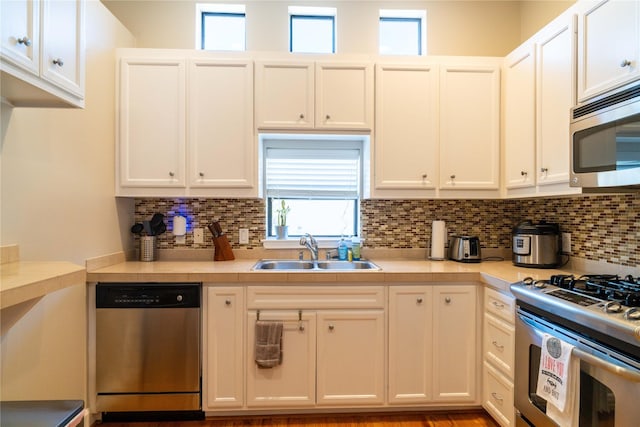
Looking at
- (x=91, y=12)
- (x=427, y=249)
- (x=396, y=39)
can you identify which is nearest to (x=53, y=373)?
(x=91, y=12)

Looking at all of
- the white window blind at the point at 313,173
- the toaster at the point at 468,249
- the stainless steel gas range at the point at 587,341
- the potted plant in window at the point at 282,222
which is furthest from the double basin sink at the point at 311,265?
the stainless steel gas range at the point at 587,341

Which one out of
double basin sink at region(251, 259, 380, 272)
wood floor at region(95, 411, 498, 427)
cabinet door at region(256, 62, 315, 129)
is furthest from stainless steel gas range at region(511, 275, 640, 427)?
cabinet door at region(256, 62, 315, 129)

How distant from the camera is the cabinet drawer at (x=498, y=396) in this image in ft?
5.99

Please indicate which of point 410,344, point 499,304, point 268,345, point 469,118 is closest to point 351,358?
point 410,344

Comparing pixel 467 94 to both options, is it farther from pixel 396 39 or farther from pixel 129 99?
pixel 129 99

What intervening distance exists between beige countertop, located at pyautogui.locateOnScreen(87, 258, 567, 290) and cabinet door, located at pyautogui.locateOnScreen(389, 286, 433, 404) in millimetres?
98

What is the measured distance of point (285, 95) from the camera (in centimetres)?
231

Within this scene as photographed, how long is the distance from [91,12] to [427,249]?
2748mm

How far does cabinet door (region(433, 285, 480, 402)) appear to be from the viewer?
2.08 m

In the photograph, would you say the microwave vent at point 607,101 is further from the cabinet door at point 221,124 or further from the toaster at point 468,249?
the cabinet door at point 221,124

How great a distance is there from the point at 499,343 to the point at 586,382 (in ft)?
2.00

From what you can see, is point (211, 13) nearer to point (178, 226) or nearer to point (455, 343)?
point (178, 226)

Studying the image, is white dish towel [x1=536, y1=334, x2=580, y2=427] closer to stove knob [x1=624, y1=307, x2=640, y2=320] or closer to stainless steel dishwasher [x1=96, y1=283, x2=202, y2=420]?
stove knob [x1=624, y1=307, x2=640, y2=320]

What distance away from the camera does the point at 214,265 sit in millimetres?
2270
